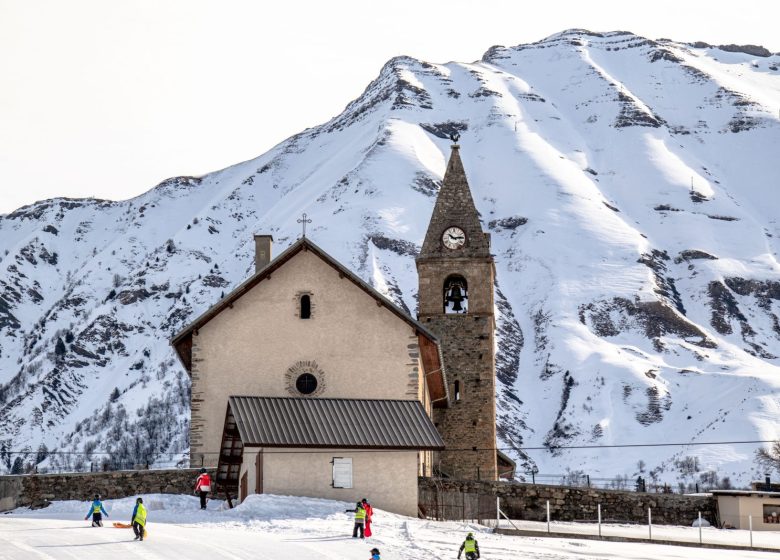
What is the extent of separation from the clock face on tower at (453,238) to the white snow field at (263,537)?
846 inches

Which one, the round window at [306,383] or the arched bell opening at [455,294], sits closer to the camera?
the round window at [306,383]

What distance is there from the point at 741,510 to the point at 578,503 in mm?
5893

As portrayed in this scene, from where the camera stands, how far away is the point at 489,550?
118ft

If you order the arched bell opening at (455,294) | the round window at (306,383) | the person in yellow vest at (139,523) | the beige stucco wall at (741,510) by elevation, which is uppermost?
the arched bell opening at (455,294)

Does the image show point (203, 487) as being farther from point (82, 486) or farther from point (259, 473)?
point (82, 486)

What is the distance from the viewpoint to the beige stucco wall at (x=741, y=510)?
50.1 metres

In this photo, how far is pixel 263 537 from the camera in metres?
35.6

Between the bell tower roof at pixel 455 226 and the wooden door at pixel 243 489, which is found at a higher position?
the bell tower roof at pixel 455 226

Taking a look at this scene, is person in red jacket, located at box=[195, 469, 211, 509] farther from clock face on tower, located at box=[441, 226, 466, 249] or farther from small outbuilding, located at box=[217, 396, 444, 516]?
clock face on tower, located at box=[441, 226, 466, 249]

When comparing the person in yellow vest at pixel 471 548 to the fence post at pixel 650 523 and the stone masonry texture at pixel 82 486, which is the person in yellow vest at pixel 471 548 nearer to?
the fence post at pixel 650 523

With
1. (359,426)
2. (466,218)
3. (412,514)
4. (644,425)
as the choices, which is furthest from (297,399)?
(644,425)

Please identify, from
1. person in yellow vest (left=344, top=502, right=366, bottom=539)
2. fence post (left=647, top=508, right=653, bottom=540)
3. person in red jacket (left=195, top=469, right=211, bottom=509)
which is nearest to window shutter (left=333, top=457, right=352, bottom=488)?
person in red jacket (left=195, top=469, right=211, bottom=509)

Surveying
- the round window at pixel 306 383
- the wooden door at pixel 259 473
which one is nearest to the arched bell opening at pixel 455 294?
the round window at pixel 306 383

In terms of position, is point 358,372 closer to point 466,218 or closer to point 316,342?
point 316,342
